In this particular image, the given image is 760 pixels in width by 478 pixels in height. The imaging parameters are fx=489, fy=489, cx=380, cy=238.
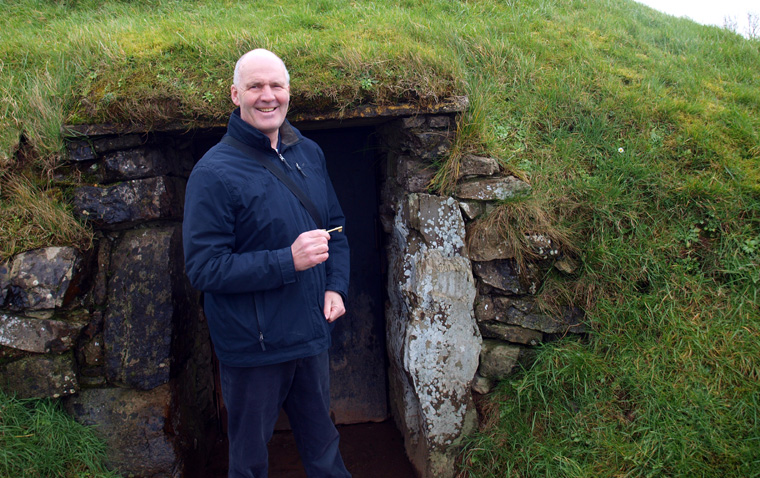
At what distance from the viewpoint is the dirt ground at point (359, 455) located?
12.0 feet

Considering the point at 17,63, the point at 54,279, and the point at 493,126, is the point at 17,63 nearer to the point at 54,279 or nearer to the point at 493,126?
the point at 54,279

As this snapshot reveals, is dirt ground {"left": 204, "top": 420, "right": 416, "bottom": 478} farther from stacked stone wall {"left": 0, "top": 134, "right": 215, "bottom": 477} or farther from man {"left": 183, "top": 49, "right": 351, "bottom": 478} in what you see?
man {"left": 183, "top": 49, "right": 351, "bottom": 478}

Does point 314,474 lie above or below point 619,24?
below

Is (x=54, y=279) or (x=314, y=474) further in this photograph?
(x=54, y=279)

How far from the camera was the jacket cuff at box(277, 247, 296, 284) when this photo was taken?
2143 millimetres

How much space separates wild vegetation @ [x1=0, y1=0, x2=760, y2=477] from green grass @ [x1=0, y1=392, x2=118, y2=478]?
0.94m

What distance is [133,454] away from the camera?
9.73ft

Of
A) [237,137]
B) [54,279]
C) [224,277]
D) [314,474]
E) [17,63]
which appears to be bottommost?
[314,474]

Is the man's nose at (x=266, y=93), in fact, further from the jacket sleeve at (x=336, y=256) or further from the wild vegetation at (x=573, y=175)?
the wild vegetation at (x=573, y=175)

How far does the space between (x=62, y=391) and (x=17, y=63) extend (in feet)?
8.18

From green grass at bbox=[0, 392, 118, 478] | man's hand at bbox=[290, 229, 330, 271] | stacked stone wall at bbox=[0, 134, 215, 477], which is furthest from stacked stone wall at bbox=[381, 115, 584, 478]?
green grass at bbox=[0, 392, 118, 478]

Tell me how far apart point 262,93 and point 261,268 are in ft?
2.68

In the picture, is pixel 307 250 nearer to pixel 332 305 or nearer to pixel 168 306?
pixel 332 305

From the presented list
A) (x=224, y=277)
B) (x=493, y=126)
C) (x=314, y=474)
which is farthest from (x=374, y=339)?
(x=224, y=277)
